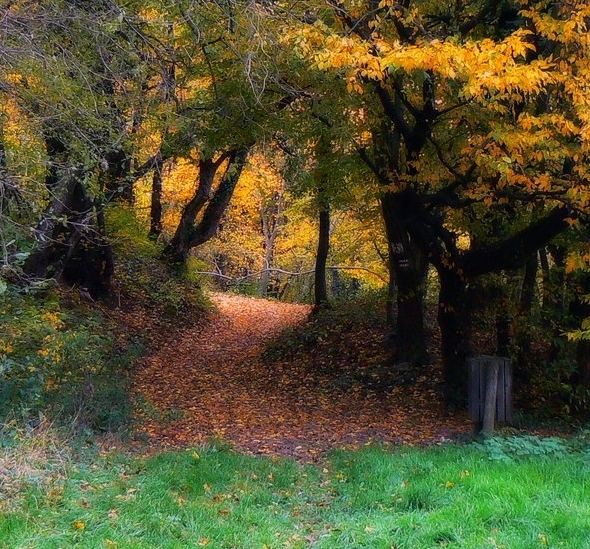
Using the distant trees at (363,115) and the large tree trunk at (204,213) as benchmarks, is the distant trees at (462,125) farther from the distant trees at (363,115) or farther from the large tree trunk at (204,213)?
the large tree trunk at (204,213)

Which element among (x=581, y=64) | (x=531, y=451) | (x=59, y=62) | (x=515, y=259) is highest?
(x=581, y=64)

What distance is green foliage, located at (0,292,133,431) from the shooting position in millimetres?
6555

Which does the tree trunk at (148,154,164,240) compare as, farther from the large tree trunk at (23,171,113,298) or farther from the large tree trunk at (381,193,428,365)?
the large tree trunk at (381,193,428,365)

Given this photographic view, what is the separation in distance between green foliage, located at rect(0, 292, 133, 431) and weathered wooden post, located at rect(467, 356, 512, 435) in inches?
174

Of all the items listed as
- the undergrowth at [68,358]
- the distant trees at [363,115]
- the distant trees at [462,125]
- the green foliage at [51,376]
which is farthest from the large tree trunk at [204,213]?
the green foliage at [51,376]

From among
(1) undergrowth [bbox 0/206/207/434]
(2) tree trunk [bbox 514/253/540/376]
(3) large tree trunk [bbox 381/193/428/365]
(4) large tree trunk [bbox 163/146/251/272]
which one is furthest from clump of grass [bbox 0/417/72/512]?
(4) large tree trunk [bbox 163/146/251/272]

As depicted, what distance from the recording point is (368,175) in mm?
11281

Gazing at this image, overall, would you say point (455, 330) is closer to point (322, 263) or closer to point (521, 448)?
point (521, 448)

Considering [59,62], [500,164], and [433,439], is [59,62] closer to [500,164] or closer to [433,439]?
[500,164]

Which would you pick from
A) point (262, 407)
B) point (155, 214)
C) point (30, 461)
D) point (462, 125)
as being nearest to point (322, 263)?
point (262, 407)

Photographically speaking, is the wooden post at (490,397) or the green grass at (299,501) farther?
the wooden post at (490,397)

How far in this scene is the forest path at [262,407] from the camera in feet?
27.1

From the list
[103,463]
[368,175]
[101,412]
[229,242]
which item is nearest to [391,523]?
[103,463]

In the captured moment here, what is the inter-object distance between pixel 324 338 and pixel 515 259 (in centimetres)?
654
